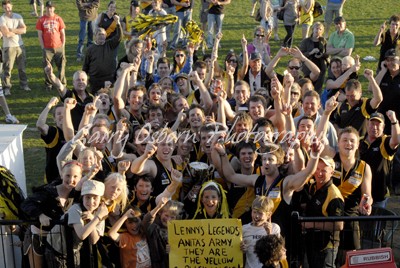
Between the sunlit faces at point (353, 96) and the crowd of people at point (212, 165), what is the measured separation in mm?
17

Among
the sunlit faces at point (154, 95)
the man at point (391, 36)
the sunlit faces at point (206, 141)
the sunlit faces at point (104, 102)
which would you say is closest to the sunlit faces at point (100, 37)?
the sunlit faces at point (104, 102)

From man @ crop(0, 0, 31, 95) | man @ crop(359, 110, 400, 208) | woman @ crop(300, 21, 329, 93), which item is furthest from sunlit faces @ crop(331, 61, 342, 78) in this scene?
man @ crop(0, 0, 31, 95)

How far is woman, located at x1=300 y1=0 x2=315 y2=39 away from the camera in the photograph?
15.8 metres

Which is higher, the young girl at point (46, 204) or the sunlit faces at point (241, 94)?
the sunlit faces at point (241, 94)

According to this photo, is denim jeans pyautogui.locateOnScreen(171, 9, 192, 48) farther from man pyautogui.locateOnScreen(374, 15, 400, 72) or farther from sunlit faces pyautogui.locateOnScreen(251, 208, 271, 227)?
sunlit faces pyautogui.locateOnScreen(251, 208, 271, 227)

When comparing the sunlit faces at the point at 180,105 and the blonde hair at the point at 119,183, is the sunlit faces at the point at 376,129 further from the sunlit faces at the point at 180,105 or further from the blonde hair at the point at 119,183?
the blonde hair at the point at 119,183

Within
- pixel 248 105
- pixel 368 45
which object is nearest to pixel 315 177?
pixel 248 105

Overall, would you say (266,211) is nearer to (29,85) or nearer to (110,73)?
(110,73)

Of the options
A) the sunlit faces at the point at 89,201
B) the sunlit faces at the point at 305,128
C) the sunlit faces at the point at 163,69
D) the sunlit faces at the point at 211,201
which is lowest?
the sunlit faces at the point at 211,201

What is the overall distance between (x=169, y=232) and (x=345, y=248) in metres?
1.76

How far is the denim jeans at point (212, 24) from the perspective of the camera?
1588 centimetres

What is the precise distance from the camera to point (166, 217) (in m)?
6.43

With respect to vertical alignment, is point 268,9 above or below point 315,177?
above

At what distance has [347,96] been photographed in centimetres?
927
